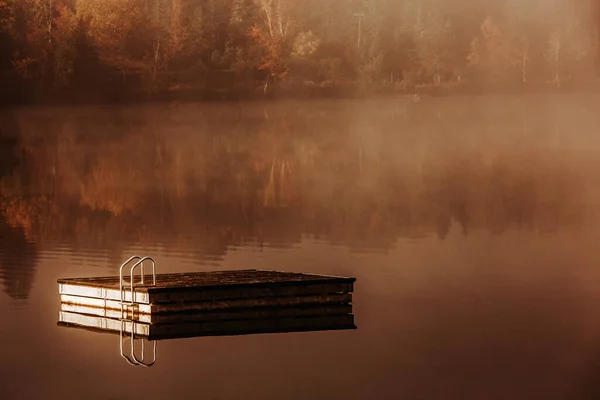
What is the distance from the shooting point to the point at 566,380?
672cm

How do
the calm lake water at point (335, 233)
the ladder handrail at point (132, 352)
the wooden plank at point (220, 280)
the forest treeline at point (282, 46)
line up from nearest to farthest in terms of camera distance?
the calm lake water at point (335, 233)
the ladder handrail at point (132, 352)
the wooden plank at point (220, 280)
the forest treeline at point (282, 46)

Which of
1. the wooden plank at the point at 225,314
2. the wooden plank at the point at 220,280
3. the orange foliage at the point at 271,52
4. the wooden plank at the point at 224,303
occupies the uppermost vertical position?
the orange foliage at the point at 271,52

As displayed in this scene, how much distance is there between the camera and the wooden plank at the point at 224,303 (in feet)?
24.9

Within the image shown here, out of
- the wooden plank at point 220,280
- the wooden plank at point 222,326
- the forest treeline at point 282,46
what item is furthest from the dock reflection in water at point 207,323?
the forest treeline at point 282,46

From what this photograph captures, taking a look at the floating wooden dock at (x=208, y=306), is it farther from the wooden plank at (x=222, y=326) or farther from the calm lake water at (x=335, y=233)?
the calm lake water at (x=335, y=233)

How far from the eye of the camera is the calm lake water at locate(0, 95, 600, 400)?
6934 millimetres

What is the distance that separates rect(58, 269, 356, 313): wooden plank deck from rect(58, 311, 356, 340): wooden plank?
100 millimetres

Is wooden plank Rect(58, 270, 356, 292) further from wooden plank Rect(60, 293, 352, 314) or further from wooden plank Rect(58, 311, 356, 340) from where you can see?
wooden plank Rect(58, 311, 356, 340)

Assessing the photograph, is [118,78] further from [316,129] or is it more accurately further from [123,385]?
[123,385]

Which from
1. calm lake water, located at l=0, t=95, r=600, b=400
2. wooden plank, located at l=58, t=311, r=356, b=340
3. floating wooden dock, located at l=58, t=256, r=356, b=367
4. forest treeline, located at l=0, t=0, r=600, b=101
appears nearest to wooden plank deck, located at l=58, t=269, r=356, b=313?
floating wooden dock, located at l=58, t=256, r=356, b=367

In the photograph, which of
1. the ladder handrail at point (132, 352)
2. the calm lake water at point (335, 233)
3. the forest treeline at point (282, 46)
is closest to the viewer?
the calm lake water at point (335, 233)

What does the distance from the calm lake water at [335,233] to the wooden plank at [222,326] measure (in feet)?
0.28

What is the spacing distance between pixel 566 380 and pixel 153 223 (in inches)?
336

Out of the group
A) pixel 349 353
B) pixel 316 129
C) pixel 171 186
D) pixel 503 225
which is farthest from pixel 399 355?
pixel 316 129
